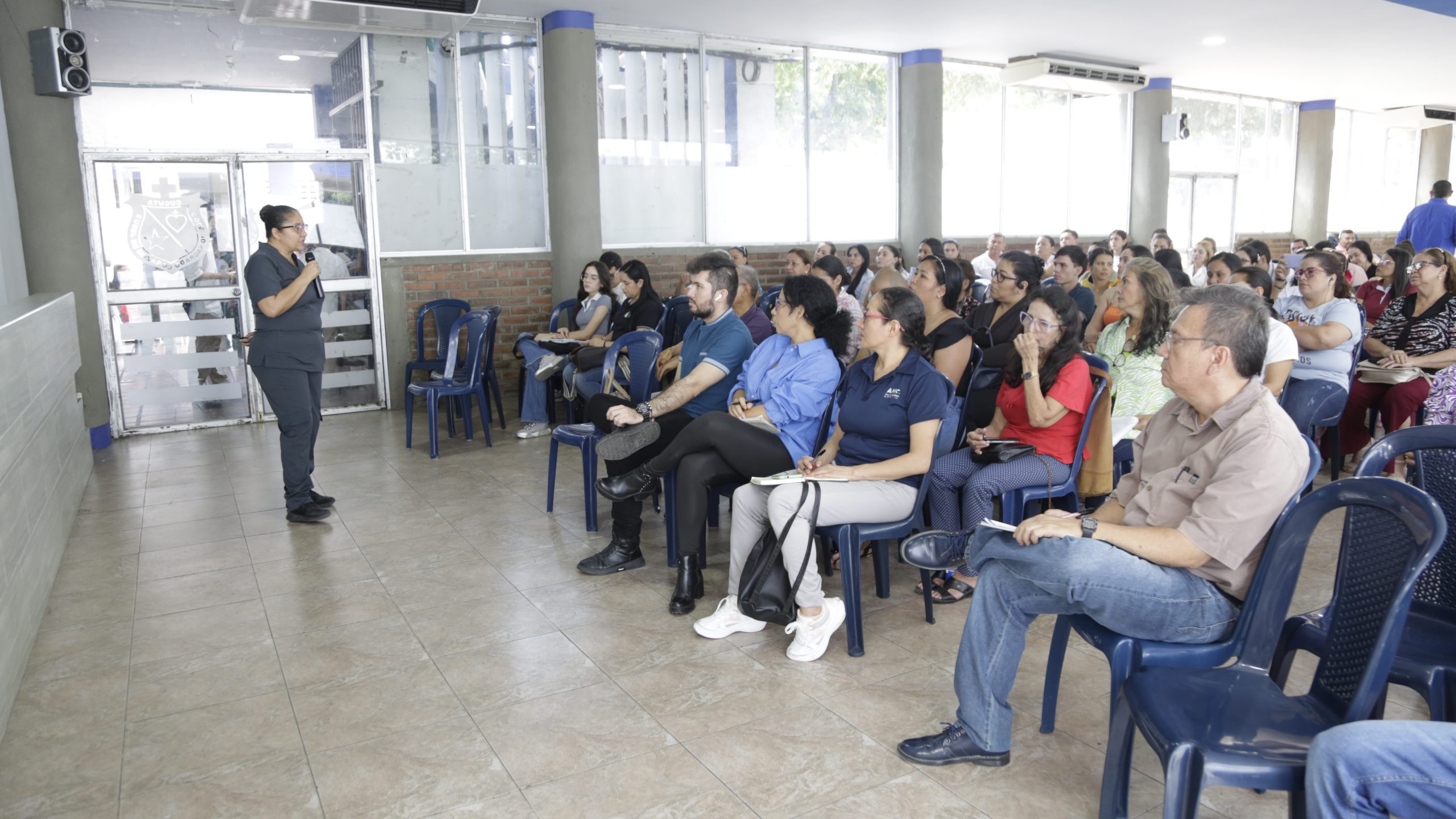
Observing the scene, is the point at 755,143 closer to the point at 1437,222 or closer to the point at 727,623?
the point at 1437,222

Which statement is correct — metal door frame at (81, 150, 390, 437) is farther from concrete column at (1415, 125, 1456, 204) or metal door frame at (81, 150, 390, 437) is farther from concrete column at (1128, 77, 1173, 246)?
concrete column at (1415, 125, 1456, 204)

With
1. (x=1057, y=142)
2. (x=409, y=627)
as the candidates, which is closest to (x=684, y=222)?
(x=1057, y=142)

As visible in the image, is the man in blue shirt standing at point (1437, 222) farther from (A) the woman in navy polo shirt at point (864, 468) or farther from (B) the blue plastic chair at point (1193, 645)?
(B) the blue plastic chair at point (1193, 645)

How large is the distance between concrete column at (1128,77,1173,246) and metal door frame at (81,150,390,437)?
8681mm

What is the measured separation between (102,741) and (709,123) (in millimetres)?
7257

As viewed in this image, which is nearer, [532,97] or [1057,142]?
[532,97]

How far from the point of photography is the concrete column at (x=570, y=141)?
7.50 metres

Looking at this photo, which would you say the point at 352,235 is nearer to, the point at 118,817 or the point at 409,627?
the point at 409,627

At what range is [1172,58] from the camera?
10.3m

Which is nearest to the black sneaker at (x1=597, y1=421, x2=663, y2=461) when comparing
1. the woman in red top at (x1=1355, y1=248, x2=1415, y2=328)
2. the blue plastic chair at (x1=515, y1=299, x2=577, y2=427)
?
the blue plastic chair at (x1=515, y1=299, x2=577, y2=427)

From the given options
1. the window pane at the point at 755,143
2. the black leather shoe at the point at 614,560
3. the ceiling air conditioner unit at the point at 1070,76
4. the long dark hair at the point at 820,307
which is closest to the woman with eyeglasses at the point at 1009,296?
the long dark hair at the point at 820,307

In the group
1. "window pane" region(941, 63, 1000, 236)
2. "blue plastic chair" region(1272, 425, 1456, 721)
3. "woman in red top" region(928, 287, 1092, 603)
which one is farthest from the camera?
"window pane" region(941, 63, 1000, 236)

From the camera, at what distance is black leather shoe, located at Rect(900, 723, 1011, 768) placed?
7.67ft

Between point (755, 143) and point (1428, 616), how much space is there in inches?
300
